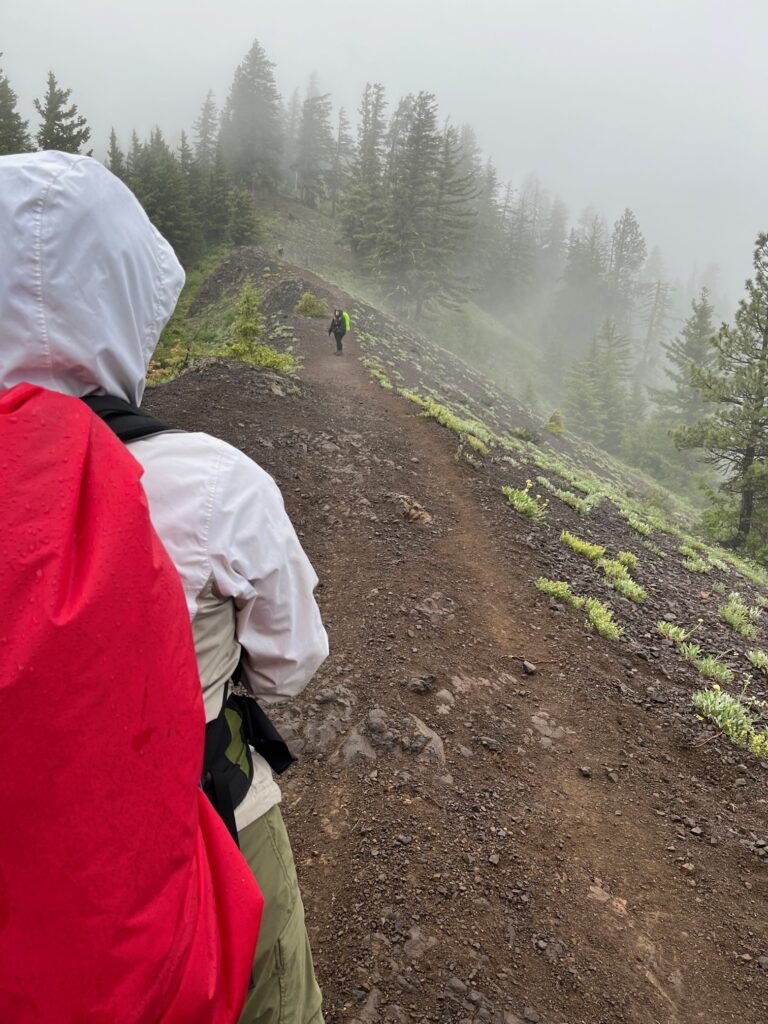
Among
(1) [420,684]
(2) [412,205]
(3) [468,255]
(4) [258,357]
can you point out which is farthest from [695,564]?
(3) [468,255]

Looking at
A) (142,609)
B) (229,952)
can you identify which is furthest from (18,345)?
(229,952)

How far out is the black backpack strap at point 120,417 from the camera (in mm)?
1392

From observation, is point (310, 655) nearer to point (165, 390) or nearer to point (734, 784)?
point (734, 784)

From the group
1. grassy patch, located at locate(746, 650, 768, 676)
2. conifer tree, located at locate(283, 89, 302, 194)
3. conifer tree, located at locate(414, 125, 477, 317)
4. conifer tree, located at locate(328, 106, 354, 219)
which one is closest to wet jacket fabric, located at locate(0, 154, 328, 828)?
grassy patch, located at locate(746, 650, 768, 676)

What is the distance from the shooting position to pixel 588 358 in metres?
49.1

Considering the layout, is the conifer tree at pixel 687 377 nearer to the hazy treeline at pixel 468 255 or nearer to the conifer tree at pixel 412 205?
the hazy treeline at pixel 468 255

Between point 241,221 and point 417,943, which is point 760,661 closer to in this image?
point 417,943

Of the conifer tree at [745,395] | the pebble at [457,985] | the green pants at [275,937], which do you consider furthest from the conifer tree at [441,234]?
the green pants at [275,937]

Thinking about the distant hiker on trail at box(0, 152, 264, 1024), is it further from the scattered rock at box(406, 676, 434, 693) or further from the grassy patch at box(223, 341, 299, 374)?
the grassy patch at box(223, 341, 299, 374)

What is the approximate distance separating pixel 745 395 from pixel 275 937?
21464 millimetres

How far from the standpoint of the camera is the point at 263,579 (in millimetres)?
1627

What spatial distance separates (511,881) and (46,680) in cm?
400

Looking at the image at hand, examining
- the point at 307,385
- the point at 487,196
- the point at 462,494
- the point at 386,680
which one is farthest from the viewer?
the point at 487,196

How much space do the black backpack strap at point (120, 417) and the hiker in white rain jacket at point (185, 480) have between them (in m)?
0.02
